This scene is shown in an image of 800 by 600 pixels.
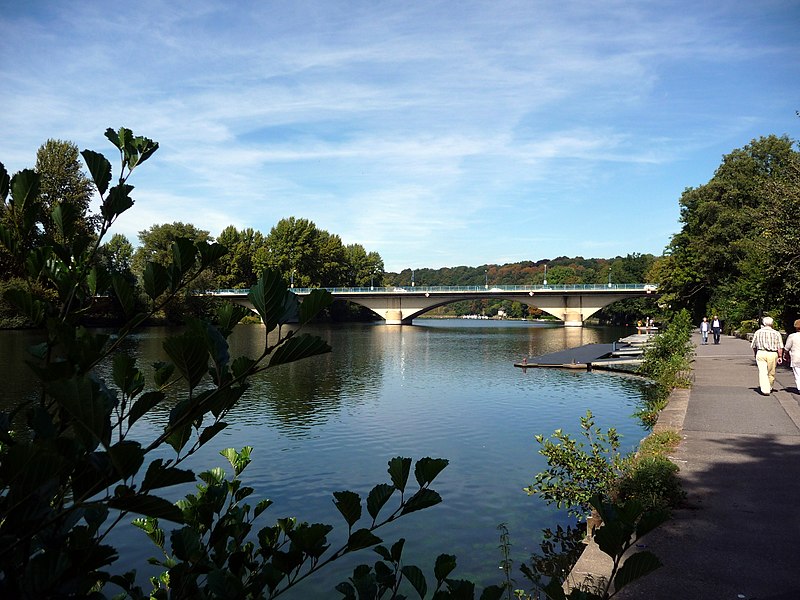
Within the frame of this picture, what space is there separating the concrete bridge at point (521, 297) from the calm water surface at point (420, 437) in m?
44.5

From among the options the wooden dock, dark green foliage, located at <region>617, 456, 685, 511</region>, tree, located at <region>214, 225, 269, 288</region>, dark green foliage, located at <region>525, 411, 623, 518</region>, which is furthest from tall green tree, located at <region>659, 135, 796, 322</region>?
tree, located at <region>214, 225, 269, 288</region>

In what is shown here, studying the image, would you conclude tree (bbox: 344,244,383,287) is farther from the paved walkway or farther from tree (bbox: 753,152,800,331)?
the paved walkway

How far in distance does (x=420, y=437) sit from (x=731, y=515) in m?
8.65

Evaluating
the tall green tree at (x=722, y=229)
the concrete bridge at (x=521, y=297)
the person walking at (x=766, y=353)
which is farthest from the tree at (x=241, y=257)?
the person walking at (x=766, y=353)

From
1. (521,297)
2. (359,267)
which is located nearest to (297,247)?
(359,267)

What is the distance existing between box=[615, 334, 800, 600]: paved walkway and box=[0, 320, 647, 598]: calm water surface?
2.00 m

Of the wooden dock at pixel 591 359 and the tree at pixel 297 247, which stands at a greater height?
the tree at pixel 297 247

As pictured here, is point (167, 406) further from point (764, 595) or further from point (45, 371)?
point (45, 371)

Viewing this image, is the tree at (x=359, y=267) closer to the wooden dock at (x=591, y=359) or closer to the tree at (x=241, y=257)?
the tree at (x=241, y=257)

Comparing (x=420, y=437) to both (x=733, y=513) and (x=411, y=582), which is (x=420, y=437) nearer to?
(x=733, y=513)

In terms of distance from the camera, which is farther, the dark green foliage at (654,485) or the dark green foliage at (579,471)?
the dark green foliage at (579,471)

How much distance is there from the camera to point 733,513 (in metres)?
6.06

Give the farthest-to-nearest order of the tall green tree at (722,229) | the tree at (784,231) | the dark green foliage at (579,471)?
1. the tall green tree at (722,229)
2. the tree at (784,231)
3. the dark green foliage at (579,471)

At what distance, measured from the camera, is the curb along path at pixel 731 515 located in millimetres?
4621
